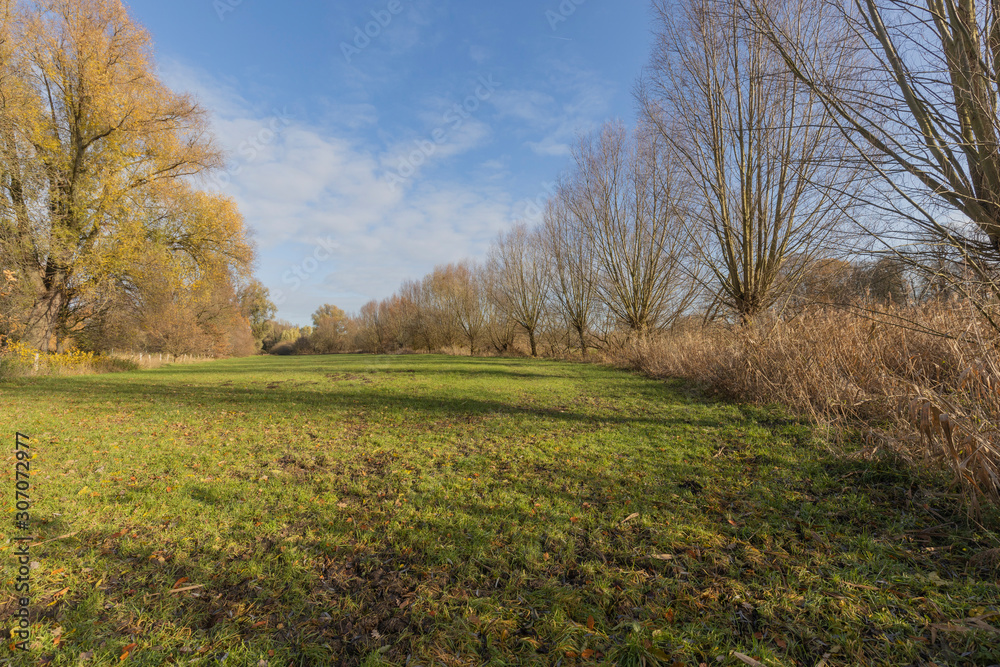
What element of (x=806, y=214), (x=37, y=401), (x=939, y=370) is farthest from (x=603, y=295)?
(x=37, y=401)

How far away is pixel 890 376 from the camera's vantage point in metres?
4.94

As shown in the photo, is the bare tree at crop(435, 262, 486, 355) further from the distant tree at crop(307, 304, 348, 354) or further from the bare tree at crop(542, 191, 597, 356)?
the distant tree at crop(307, 304, 348, 354)

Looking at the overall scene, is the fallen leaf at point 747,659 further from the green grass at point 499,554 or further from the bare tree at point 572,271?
the bare tree at point 572,271

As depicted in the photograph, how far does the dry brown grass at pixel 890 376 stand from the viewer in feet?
9.91

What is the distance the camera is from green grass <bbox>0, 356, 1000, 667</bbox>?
2.02 meters

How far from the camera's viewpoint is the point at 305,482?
4.15 meters

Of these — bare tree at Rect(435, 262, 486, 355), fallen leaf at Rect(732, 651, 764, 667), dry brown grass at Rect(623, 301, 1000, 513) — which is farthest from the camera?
bare tree at Rect(435, 262, 486, 355)

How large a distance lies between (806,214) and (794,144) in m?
1.72

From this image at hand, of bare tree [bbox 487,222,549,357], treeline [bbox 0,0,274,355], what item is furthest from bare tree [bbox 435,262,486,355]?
treeline [bbox 0,0,274,355]

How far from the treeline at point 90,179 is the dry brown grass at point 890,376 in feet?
57.4

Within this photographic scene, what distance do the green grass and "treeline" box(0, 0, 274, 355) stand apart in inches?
400

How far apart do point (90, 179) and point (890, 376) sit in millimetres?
20011
